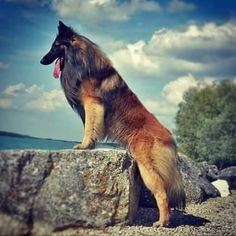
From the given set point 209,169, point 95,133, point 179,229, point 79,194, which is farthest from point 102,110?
point 209,169

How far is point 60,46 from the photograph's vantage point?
5.64 metres

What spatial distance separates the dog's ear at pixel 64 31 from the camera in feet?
18.0

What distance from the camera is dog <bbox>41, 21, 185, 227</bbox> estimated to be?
208 inches

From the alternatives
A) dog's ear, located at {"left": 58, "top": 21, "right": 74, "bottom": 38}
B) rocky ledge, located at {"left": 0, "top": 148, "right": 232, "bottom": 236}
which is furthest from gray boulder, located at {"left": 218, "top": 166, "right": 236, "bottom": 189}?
dog's ear, located at {"left": 58, "top": 21, "right": 74, "bottom": 38}

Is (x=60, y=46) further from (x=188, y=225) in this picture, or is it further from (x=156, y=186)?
(x=188, y=225)

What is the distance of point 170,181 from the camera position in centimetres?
548

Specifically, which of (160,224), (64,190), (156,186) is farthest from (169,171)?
(64,190)

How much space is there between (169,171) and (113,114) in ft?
3.37

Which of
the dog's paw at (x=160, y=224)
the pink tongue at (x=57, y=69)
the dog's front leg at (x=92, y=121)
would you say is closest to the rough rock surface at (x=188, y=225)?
the dog's paw at (x=160, y=224)

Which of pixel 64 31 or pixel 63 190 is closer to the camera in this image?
pixel 63 190

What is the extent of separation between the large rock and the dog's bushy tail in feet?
1.31

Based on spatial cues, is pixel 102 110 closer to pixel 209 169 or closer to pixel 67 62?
pixel 67 62

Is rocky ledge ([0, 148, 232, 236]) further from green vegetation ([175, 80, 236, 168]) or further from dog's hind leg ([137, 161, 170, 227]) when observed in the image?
green vegetation ([175, 80, 236, 168])

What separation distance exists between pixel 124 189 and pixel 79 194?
1.81 ft
